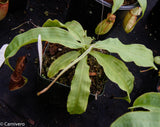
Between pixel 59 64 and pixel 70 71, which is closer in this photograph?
pixel 59 64

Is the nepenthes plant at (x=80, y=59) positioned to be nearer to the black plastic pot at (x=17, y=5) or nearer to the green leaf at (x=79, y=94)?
the green leaf at (x=79, y=94)

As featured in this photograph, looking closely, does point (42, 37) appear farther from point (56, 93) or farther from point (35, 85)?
point (35, 85)

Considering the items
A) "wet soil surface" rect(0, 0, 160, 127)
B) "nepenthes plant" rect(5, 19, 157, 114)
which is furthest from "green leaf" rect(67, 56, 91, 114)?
"wet soil surface" rect(0, 0, 160, 127)

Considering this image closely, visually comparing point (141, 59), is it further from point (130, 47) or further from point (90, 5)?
point (90, 5)

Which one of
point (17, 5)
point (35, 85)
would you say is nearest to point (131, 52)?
point (35, 85)

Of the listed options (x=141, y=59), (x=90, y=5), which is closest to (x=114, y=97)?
(x=141, y=59)

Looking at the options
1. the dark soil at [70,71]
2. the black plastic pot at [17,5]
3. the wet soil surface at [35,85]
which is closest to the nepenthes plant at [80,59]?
the dark soil at [70,71]
